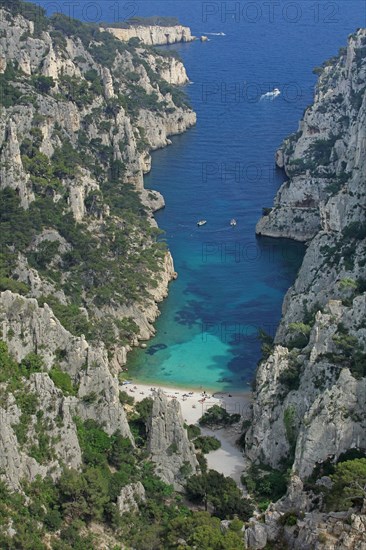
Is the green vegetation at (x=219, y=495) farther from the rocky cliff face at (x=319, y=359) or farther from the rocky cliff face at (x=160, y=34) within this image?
the rocky cliff face at (x=160, y=34)

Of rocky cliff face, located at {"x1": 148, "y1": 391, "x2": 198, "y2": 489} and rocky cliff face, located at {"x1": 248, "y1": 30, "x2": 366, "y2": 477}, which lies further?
rocky cliff face, located at {"x1": 148, "y1": 391, "x2": 198, "y2": 489}

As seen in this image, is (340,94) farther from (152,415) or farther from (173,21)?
(173,21)

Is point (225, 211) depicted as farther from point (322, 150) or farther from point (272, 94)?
point (272, 94)

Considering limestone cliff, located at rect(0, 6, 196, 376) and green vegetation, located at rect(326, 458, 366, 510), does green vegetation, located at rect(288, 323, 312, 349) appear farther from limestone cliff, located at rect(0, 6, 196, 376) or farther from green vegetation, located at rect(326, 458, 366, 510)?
green vegetation, located at rect(326, 458, 366, 510)

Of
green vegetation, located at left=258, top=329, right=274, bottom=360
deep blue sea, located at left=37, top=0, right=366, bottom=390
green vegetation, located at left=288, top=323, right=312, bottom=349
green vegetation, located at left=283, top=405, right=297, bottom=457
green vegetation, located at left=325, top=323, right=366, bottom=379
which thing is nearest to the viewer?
green vegetation, located at left=325, top=323, right=366, bottom=379

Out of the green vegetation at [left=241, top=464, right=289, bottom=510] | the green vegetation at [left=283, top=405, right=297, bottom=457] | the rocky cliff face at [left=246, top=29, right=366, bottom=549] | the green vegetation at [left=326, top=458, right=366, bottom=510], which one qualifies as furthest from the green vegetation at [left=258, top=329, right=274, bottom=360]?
the green vegetation at [left=326, top=458, right=366, bottom=510]

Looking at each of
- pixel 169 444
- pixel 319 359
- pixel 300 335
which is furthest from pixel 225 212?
pixel 169 444

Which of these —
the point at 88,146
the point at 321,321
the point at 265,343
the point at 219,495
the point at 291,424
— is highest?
the point at 88,146
